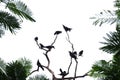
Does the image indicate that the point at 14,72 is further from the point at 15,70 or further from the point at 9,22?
the point at 9,22

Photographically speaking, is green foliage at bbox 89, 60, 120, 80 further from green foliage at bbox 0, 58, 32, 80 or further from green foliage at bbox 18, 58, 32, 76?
green foliage at bbox 18, 58, 32, 76

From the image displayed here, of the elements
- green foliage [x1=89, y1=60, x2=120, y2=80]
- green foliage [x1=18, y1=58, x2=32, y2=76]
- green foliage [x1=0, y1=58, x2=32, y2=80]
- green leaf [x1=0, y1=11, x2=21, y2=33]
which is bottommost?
green foliage [x1=89, y1=60, x2=120, y2=80]

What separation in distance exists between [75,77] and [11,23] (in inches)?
116

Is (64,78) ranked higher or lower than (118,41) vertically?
lower

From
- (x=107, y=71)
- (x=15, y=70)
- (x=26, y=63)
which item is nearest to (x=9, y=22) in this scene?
(x=26, y=63)

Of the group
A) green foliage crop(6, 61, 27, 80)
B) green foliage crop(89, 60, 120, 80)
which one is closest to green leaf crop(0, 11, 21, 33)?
green foliage crop(6, 61, 27, 80)

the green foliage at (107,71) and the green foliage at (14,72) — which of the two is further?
the green foliage at (14,72)

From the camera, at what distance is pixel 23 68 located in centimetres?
571

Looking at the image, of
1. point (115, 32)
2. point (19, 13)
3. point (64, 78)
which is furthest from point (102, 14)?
point (64, 78)

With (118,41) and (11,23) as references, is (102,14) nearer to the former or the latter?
(118,41)

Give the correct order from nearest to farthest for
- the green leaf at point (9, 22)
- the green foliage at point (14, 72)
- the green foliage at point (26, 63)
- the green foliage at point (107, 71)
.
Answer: the green foliage at point (107, 71) → the green foliage at point (14, 72) → the green foliage at point (26, 63) → the green leaf at point (9, 22)

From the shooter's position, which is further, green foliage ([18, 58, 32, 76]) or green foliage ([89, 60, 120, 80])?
green foliage ([18, 58, 32, 76])

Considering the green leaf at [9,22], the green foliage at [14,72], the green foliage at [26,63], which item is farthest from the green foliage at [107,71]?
the green leaf at [9,22]

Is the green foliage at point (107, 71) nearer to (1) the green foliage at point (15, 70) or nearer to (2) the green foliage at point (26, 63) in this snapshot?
(1) the green foliage at point (15, 70)
